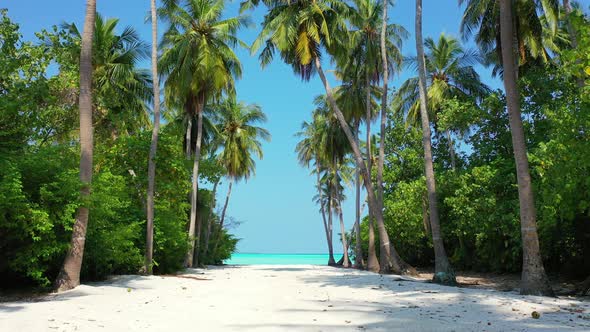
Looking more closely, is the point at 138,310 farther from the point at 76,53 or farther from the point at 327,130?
the point at 327,130

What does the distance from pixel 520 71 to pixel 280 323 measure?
19200 mm

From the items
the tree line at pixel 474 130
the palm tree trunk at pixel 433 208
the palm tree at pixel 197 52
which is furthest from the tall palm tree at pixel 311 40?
the palm tree trunk at pixel 433 208

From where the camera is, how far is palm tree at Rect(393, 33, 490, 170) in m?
24.2

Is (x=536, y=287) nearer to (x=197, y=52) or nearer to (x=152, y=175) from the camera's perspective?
(x=152, y=175)

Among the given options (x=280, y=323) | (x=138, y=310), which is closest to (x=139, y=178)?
(x=138, y=310)

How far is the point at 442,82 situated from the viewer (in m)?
24.7

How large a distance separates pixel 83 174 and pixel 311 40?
→ 12.0m

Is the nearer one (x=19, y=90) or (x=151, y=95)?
(x=19, y=90)

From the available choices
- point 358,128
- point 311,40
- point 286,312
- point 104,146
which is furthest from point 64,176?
point 358,128

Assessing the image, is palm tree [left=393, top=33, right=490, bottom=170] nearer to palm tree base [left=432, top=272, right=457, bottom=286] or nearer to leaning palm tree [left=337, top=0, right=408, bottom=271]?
leaning palm tree [left=337, top=0, right=408, bottom=271]

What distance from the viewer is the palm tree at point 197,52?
21000 millimetres

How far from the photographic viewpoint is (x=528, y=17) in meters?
15.0

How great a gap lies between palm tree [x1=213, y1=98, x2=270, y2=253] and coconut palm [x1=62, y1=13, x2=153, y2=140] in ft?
36.5

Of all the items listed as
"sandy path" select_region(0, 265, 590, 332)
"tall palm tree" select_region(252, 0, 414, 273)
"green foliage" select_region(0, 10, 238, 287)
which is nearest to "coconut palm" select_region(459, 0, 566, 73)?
"tall palm tree" select_region(252, 0, 414, 273)
